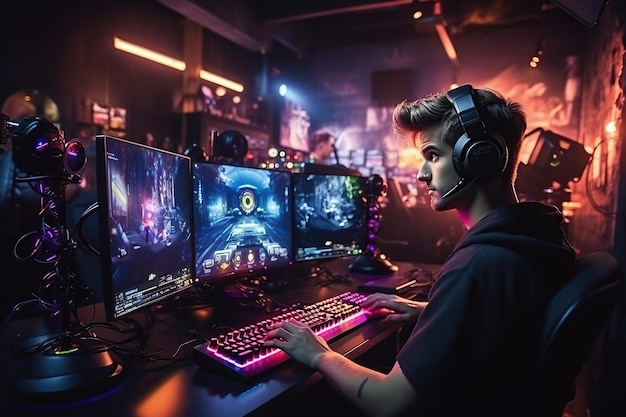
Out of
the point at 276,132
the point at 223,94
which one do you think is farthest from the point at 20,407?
the point at 276,132

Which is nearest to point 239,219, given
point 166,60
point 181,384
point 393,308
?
point 393,308

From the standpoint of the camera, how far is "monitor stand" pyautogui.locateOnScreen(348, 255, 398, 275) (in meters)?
2.07

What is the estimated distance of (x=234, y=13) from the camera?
544cm

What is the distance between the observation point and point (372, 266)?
209cm

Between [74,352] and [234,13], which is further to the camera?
[234,13]

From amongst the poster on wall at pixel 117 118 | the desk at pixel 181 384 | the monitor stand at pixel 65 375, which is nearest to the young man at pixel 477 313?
the desk at pixel 181 384

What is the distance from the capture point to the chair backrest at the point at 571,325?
76 centimetres

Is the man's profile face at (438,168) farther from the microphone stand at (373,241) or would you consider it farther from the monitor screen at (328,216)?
the microphone stand at (373,241)

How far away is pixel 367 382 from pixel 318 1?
17.7 feet

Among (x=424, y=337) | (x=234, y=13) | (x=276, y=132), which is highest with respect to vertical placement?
(x=234, y=13)

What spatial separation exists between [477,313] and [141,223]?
784mm

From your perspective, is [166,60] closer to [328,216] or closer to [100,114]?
[100,114]

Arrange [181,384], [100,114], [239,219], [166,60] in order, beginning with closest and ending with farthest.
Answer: [181,384], [239,219], [100,114], [166,60]

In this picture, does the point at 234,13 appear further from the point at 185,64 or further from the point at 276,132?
the point at 276,132
